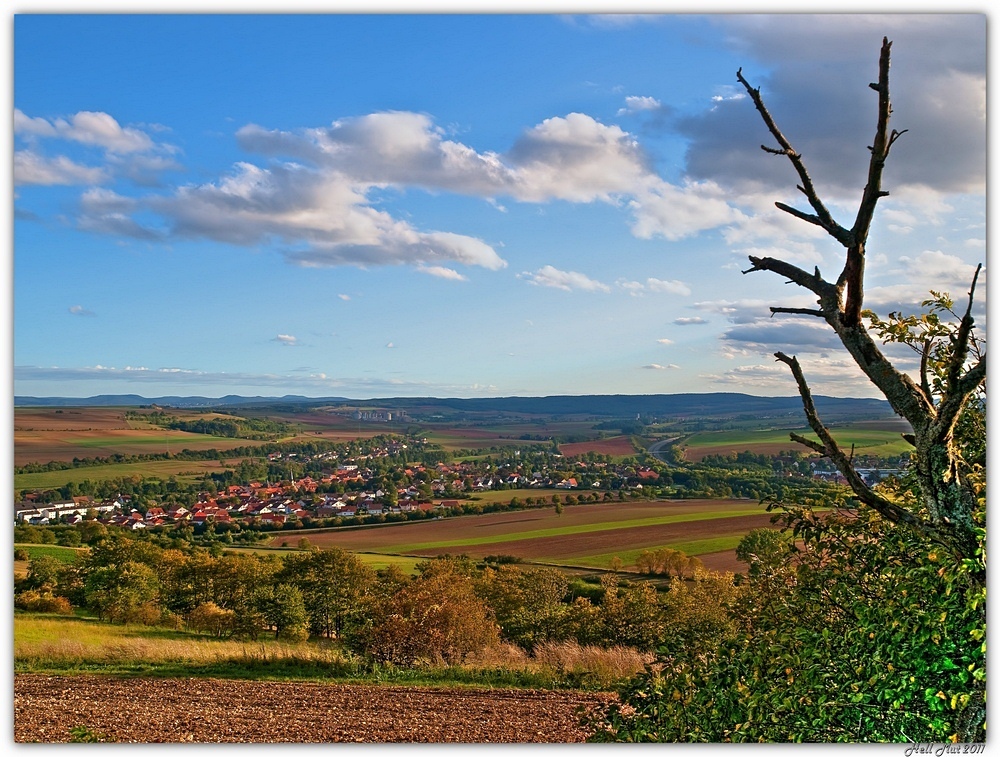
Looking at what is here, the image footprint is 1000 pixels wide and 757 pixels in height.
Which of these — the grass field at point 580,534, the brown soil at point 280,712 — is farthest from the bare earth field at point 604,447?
the brown soil at point 280,712

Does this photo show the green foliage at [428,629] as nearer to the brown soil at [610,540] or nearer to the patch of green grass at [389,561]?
the patch of green grass at [389,561]

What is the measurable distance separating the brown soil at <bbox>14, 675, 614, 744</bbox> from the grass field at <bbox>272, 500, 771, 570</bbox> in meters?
6.67

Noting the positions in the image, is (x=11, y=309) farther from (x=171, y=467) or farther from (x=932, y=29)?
(x=171, y=467)

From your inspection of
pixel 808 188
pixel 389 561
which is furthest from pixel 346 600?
pixel 808 188

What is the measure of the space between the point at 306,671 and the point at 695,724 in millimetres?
8189

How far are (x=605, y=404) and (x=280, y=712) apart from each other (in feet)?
52.4

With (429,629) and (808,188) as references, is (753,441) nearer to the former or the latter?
(429,629)

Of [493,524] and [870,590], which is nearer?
[870,590]

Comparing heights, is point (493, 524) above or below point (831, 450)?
below

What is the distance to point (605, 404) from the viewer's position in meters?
21.5

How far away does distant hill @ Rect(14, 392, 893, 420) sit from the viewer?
26.9 ft

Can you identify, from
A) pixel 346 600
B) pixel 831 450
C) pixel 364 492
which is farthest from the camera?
pixel 364 492

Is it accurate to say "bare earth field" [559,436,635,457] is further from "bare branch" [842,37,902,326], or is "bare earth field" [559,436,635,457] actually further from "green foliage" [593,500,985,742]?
"bare branch" [842,37,902,326]

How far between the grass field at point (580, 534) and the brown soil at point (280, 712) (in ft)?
21.9
